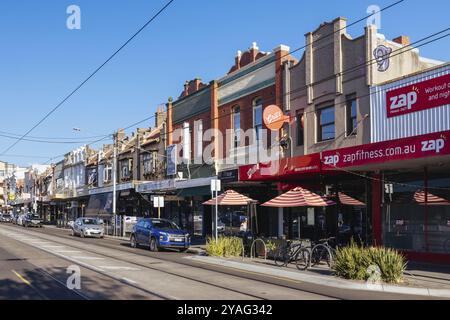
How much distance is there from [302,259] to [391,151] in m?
4.41

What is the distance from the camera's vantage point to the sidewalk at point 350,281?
12422mm

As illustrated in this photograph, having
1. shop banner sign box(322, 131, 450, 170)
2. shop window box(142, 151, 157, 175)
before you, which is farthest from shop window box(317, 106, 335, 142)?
shop window box(142, 151, 157, 175)

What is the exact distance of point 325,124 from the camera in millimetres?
22984

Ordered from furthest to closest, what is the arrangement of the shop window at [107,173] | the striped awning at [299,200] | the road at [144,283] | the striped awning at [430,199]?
the shop window at [107,173], the striped awning at [299,200], the striped awning at [430,199], the road at [144,283]

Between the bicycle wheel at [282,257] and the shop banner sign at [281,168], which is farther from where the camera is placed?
the shop banner sign at [281,168]

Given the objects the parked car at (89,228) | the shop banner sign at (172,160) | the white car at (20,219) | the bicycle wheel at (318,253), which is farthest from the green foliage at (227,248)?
the white car at (20,219)

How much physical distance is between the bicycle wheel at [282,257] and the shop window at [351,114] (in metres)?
5.90

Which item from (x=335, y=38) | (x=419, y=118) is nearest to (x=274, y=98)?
(x=335, y=38)

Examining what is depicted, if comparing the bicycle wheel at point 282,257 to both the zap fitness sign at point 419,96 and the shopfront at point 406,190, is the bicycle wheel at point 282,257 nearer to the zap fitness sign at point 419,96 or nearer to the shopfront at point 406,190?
the shopfront at point 406,190

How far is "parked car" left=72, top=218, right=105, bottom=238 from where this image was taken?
120ft

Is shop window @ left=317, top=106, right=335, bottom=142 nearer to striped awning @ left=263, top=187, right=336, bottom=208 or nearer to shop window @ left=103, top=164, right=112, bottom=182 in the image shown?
striped awning @ left=263, top=187, right=336, bottom=208

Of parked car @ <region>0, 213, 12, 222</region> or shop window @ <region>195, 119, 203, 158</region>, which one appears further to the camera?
parked car @ <region>0, 213, 12, 222</region>

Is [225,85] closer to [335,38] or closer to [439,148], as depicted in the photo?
[335,38]

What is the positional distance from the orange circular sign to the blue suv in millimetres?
6451
